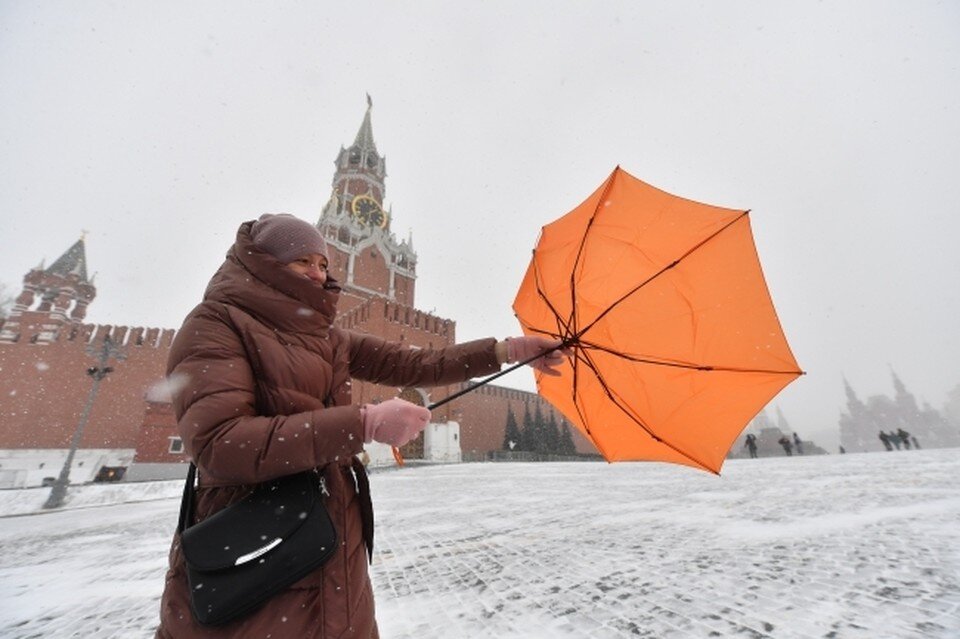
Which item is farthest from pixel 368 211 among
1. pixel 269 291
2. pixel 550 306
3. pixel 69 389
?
pixel 269 291

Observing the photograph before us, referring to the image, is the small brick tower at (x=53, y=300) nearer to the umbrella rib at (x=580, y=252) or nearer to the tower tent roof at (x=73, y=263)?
the tower tent roof at (x=73, y=263)

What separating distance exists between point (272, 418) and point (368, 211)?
45.6 metres

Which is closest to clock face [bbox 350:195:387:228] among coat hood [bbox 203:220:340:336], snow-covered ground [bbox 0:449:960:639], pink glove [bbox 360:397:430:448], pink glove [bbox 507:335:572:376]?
snow-covered ground [bbox 0:449:960:639]

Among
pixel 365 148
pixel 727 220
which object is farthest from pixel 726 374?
pixel 365 148

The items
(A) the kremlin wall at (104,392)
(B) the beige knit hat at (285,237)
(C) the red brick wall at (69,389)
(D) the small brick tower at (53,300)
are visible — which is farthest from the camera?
(D) the small brick tower at (53,300)

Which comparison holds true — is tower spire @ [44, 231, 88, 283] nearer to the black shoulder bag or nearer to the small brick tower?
the small brick tower

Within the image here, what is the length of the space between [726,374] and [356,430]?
6.53 feet

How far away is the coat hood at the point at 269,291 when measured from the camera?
1217 millimetres

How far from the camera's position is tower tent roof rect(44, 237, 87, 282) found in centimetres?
2942

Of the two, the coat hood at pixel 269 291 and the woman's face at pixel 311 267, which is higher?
the woman's face at pixel 311 267

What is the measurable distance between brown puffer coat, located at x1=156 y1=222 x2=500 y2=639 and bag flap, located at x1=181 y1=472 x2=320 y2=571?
3.7 inches

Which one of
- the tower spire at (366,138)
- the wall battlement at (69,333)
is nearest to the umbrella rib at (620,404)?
the wall battlement at (69,333)

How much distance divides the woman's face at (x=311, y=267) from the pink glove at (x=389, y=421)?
0.57 m

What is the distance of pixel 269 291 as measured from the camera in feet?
4.16
